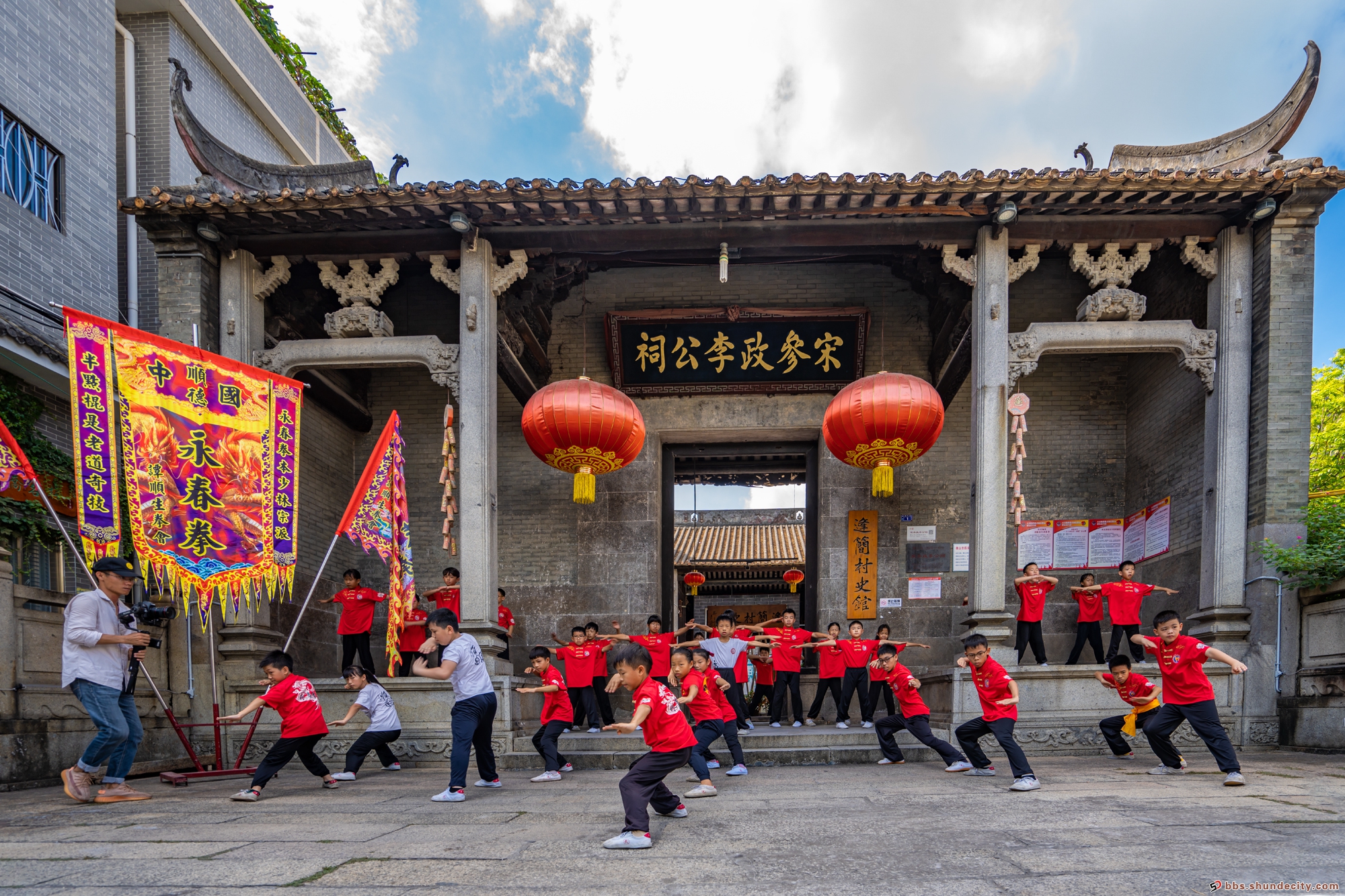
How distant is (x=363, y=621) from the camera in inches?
355

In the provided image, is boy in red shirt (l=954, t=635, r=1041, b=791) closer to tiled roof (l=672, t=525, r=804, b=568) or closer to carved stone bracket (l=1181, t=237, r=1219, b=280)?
carved stone bracket (l=1181, t=237, r=1219, b=280)

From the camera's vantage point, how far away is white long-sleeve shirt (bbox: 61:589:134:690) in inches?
211

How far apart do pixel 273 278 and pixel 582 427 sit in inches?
151

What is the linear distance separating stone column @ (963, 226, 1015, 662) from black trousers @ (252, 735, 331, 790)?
5.77m

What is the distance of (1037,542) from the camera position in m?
10.5

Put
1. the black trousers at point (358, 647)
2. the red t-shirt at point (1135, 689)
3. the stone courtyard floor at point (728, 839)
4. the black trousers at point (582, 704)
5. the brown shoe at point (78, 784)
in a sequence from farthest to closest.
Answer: the black trousers at point (358, 647)
the black trousers at point (582, 704)
the red t-shirt at point (1135, 689)
the brown shoe at point (78, 784)
the stone courtyard floor at point (728, 839)

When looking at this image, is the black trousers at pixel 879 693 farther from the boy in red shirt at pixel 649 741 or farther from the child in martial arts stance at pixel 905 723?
the boy in red shirt at pixel 649 741

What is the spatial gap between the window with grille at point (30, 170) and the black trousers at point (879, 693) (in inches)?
418

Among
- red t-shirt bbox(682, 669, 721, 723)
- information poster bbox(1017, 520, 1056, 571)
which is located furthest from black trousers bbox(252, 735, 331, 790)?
information poster bbox(1017, 520, 1056, 571)

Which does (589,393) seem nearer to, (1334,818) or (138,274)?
(1334,818)

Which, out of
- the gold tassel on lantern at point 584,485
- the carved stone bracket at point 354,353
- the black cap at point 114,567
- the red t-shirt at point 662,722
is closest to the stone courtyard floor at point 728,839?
the red t-shirt at point 662,722

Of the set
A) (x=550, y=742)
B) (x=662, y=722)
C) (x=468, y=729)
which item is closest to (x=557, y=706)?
(x=550, y=742)

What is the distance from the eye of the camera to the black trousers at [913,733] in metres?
6.62

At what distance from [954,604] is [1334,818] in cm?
608
